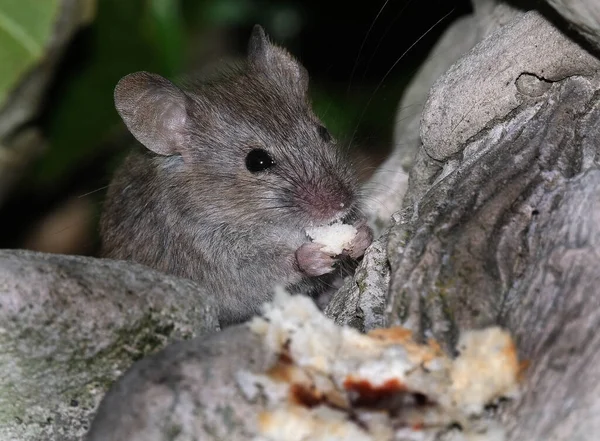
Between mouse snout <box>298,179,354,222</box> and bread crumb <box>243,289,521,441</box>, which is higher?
bread crumb <box>243,289,521,441</box>

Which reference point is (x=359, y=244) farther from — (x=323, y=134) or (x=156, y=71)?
(x=156, y=71)

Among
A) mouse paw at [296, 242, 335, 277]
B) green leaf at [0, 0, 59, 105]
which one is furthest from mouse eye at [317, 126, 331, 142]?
green leaf at [0, 0, 59, 105]

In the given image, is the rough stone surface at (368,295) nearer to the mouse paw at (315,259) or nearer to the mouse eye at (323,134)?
the mouse paw at (315,259)

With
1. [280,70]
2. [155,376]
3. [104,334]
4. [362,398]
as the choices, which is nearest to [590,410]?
[362,398]

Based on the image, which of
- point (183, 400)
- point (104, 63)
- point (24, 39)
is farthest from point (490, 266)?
point (104, 63)

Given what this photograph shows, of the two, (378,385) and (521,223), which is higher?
(521,223)

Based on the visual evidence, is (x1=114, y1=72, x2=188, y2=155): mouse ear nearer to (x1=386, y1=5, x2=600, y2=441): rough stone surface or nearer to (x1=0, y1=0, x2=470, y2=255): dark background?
(x1=0, y1=0, x2=470, y2=255): dark background
